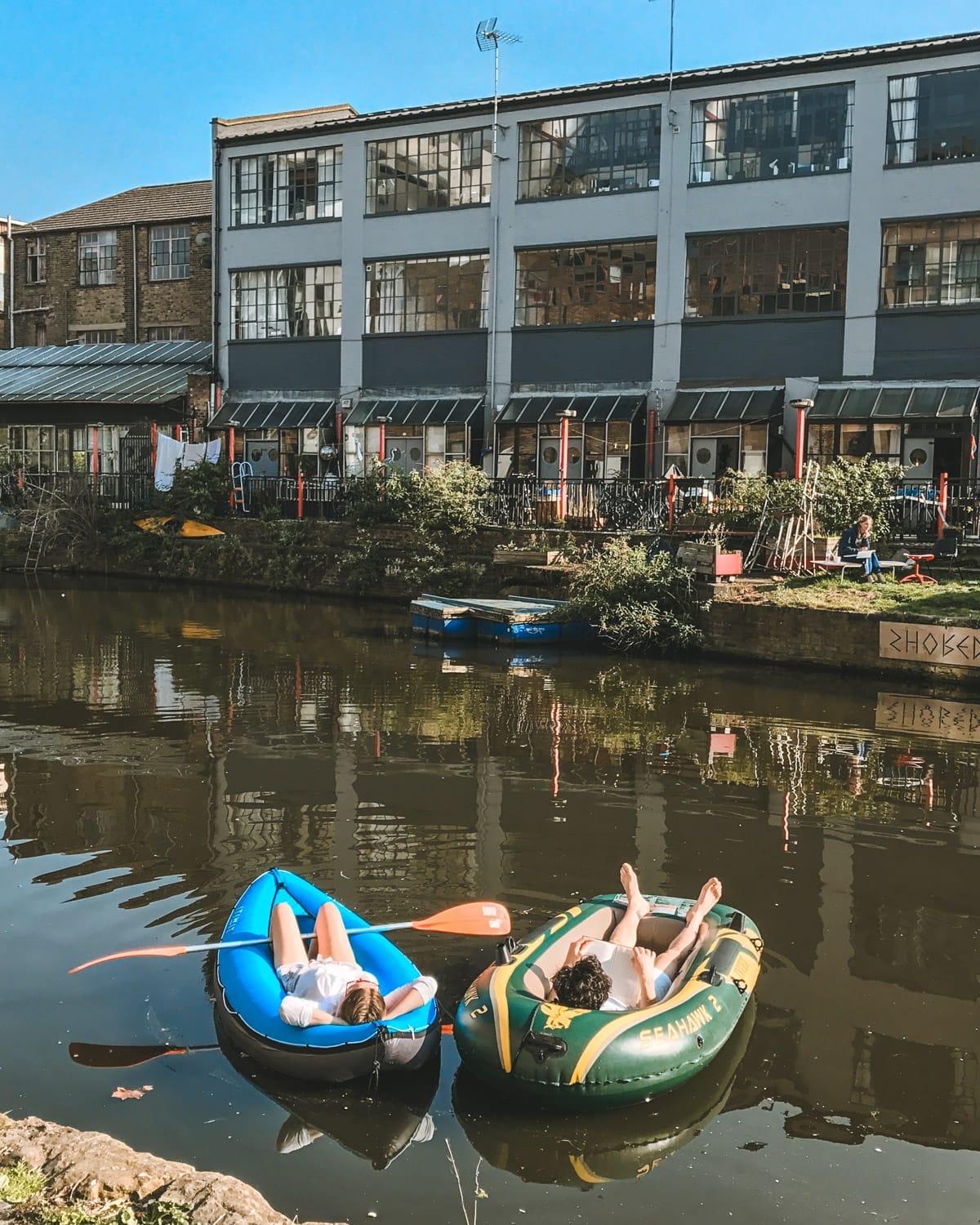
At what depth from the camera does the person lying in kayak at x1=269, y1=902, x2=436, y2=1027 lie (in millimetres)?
6434

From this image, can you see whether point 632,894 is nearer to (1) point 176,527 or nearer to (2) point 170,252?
(1) point 176,527

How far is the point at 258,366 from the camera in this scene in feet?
118

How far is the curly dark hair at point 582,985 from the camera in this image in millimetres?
6367

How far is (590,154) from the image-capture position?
1226 inches

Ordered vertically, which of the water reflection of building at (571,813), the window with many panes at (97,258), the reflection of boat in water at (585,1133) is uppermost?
the window with many panes at (97,258)

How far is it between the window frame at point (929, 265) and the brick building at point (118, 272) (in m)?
23.0

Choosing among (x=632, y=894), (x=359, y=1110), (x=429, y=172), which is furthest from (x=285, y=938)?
(x=429, y=172)

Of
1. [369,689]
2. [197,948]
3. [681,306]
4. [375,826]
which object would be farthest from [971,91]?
[197,948]

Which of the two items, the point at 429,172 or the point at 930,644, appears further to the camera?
the point at 429,172

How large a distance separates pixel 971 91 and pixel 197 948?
26873 millimetres

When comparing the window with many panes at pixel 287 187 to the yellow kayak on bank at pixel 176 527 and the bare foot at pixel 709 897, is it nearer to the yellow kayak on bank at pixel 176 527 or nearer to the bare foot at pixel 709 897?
the yellow kayak on bank at pixel 176 527

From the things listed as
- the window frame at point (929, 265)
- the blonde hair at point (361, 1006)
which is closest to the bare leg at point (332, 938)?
the blonde hair at point (361, 1006)

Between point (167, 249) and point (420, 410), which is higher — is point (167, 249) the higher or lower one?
the higher one

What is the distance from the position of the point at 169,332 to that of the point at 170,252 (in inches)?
107
